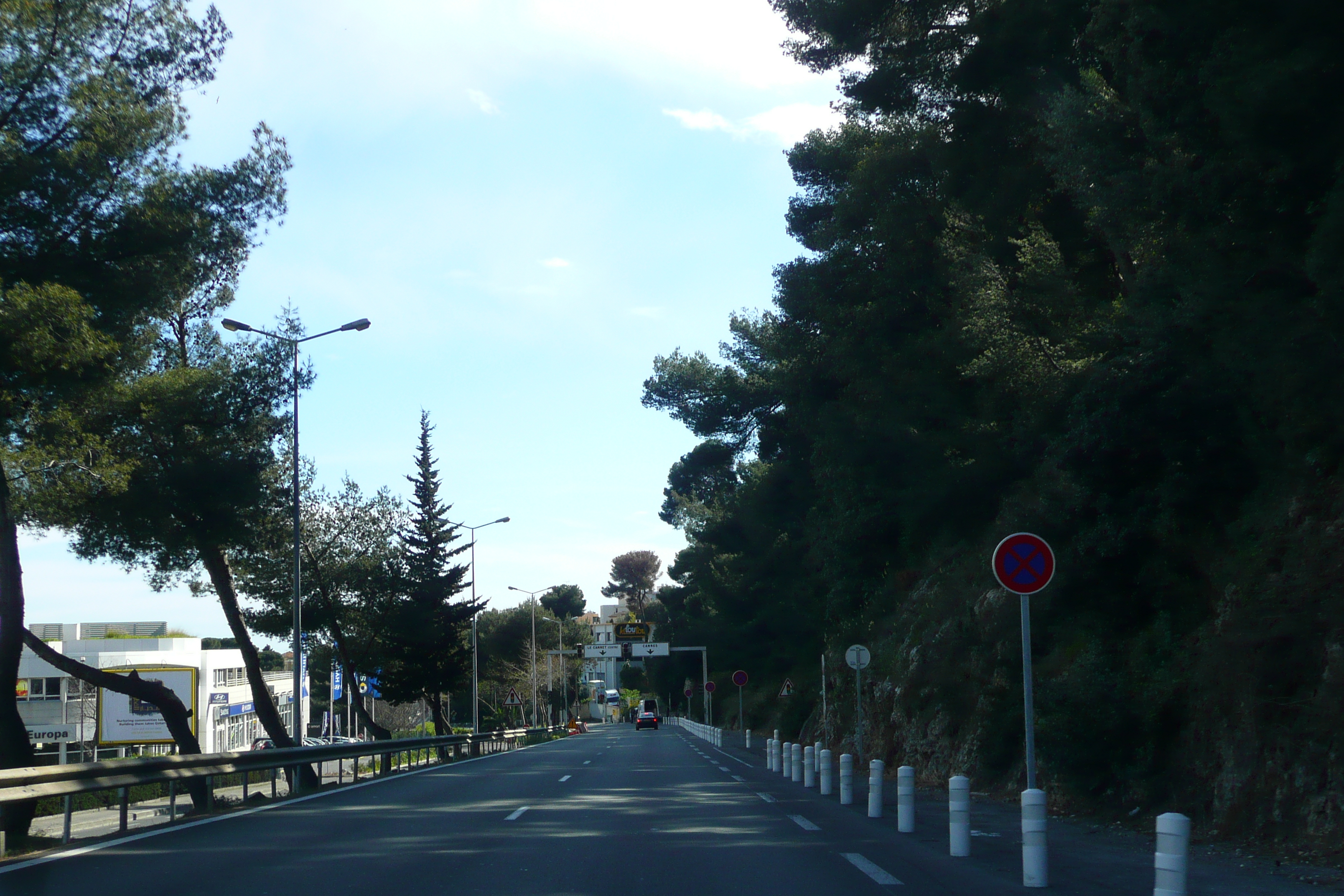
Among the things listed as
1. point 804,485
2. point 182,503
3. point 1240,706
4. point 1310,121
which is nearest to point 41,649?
point 182,503

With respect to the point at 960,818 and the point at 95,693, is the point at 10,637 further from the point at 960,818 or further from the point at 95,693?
the point at 95,693

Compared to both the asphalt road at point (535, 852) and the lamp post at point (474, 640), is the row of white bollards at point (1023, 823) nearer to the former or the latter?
the asphalt road at point (535, 852)

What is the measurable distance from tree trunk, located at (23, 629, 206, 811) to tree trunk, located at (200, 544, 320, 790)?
2390 mm

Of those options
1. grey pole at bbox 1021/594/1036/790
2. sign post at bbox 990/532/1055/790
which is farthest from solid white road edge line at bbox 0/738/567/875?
sign post at bbox 990/532/1055/790

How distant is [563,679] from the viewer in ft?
367

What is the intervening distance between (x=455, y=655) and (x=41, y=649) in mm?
45177

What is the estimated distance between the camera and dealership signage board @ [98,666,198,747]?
50.7m

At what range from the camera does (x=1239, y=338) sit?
13.6 m

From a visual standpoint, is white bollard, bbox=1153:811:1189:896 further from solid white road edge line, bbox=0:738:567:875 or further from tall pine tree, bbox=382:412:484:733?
tall pine tree, bbox=382:412:484:733

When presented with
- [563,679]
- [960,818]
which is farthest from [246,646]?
[563,679]

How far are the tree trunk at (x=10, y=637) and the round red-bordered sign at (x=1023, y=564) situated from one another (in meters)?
14.7

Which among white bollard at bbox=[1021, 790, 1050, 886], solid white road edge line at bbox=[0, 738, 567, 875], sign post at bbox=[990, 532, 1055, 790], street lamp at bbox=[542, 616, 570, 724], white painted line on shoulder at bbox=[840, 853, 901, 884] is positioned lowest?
street lamp at bbox=[542, 616, 570, 724]

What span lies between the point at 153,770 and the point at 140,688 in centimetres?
1084

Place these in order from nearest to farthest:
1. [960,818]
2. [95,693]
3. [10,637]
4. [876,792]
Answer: [960,818] < [876,792] < [10,637] < [95,693]
